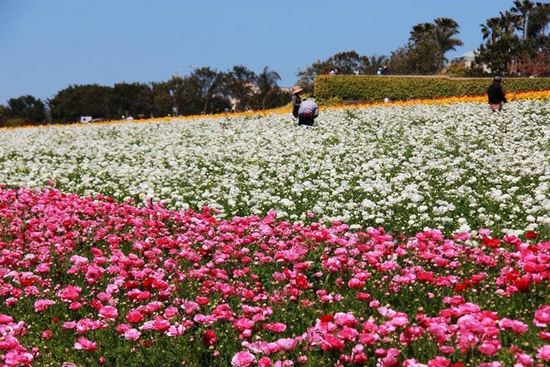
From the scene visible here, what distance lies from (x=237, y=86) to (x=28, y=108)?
34658 mm

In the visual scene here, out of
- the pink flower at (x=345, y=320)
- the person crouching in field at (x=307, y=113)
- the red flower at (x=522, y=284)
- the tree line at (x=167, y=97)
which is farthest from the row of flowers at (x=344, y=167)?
the tree line at (x=167, y=97)

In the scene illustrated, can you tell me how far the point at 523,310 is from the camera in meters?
5.09

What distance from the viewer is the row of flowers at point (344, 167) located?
30.6 ft

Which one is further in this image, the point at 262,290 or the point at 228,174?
the point at 228,174

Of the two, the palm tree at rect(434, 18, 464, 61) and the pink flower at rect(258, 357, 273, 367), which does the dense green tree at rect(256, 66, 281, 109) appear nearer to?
the palm tree at rect(434, 18, 464, 61)

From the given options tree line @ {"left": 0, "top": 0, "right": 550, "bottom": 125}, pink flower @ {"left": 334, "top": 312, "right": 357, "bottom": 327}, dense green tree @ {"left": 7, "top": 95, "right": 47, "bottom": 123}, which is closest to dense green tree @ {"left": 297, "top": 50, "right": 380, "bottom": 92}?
tree line @ {"left": 0, "top": 0, "right": 550, "bottom": 125}

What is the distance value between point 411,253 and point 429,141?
10533 millimetres

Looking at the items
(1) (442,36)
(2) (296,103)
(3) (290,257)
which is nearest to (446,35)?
(1) (442,36)

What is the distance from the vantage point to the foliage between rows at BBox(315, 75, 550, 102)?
3925 centimetres

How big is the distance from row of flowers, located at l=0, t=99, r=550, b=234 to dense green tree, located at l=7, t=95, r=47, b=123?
282 feet

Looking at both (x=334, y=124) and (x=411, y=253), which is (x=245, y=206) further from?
(x=334, y=124)

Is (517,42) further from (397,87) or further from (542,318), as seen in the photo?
(542,318)

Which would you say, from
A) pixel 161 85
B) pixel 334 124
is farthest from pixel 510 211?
pixel 161 85

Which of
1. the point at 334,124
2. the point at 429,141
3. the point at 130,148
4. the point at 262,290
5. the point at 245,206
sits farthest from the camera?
the point at 334,124
